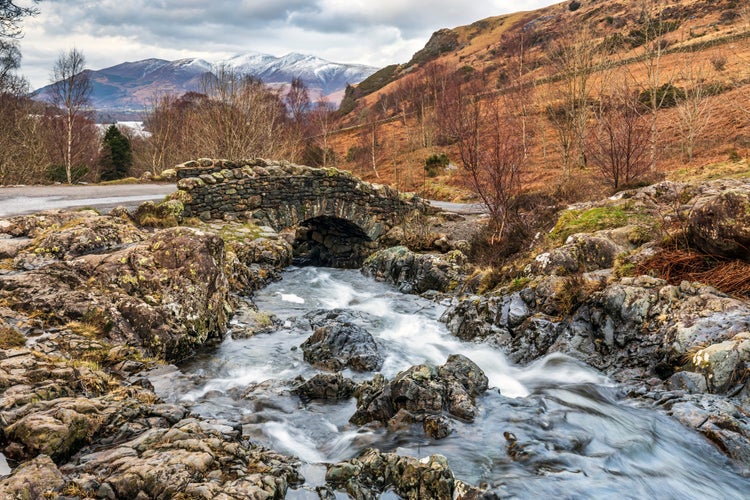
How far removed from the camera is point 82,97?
36312mm

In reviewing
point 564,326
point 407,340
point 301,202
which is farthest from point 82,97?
point 564,326

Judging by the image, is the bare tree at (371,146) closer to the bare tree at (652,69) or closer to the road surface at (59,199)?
the bare tree at (652,69)

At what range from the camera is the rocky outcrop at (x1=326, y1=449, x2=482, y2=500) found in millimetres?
4621

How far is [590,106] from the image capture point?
127 feet

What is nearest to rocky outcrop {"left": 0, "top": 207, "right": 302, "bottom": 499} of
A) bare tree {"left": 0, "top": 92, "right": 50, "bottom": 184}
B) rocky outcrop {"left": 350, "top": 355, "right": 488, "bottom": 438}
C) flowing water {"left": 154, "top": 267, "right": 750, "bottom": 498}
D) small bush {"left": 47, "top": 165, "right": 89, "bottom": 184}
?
flowing water {"left": 154, "top": 267, "right": 750, "bottom": 498}

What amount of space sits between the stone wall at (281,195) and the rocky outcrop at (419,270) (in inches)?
111

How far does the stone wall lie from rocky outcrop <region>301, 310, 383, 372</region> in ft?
28.7

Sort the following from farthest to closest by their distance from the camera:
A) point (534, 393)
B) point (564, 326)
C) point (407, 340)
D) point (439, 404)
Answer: point (407, 340)
point (564, 326)
point (534, 393)
point (439, 404)

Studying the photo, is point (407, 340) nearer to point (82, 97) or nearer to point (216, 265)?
point (216, 265)

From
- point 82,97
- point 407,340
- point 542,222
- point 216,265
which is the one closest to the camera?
point 216,265

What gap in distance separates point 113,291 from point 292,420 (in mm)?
3938

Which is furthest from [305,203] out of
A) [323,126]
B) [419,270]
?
[323,126]

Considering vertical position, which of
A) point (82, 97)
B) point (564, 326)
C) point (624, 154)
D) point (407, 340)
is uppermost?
point (82, 97)

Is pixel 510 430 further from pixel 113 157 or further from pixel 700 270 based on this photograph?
pixel 113 157
